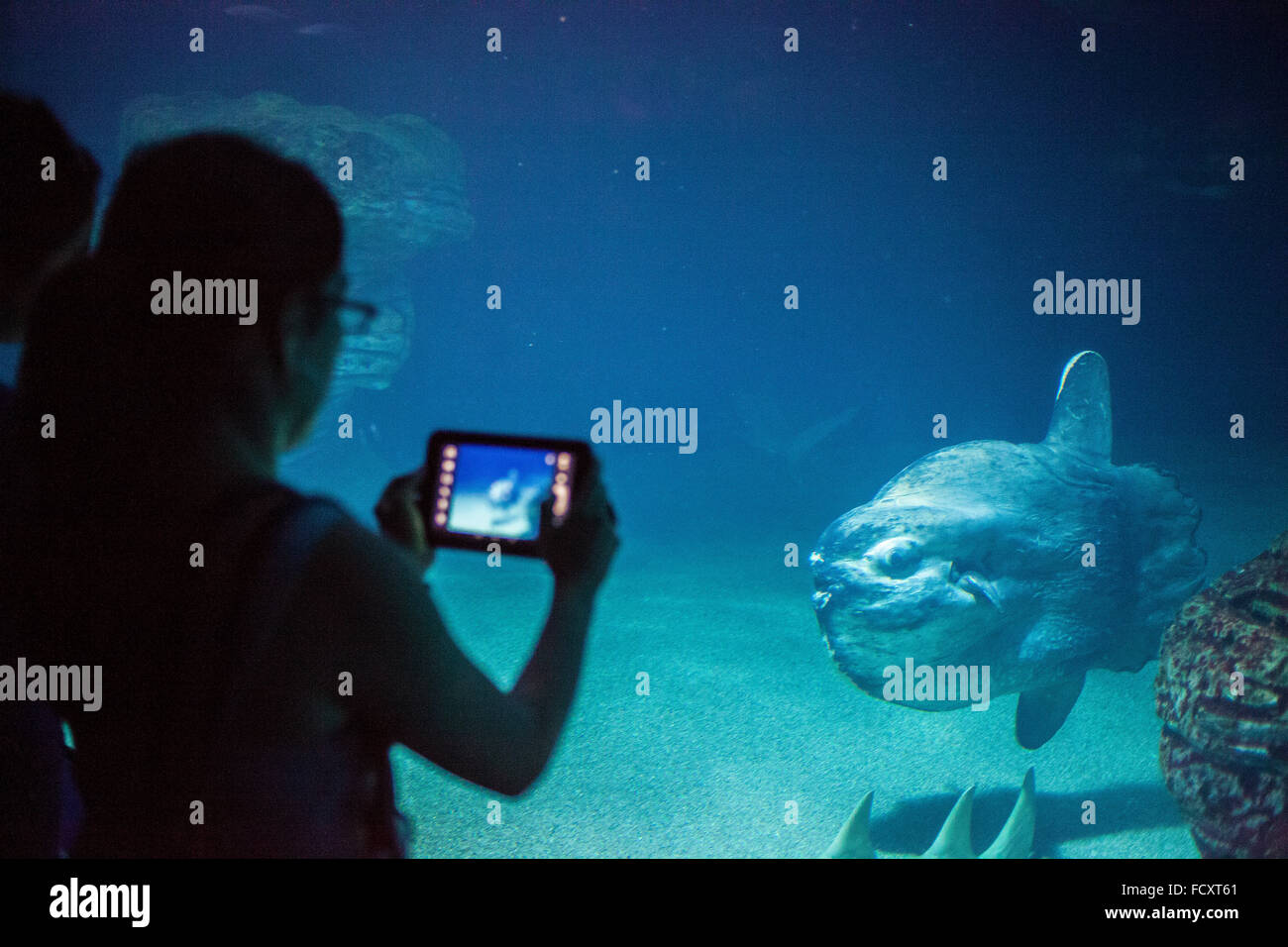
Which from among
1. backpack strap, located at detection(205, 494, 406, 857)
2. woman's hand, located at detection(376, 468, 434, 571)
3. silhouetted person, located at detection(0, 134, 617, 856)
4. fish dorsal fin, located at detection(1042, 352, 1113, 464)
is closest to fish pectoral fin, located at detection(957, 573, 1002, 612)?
fish dorsal fin, located at detection(1042, 352, 1113, 464)

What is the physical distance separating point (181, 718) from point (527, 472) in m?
0.64

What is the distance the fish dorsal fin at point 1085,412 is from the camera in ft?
19.2

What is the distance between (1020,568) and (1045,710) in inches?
47.1

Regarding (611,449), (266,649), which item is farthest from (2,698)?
(611,449)

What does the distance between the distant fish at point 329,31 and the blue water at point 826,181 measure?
5 centimetres

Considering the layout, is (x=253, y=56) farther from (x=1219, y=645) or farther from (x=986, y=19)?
(x=1219, y=645)

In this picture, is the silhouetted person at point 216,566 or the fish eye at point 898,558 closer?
the silhouetted person at point 216,566

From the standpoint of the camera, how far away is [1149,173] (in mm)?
13352

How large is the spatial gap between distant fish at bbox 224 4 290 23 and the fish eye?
41.8ft

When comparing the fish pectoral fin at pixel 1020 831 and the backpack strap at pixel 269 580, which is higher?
the backpack strap at pixel 269 580

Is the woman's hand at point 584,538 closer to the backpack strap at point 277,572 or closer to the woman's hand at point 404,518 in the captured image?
the woman's hand at point 404,518

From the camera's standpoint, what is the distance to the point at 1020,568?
4938 millimetres

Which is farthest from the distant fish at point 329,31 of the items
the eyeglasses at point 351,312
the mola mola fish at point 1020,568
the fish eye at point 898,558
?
the eyeglasses at point 351,312

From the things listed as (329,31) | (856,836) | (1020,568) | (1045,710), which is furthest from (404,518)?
(329,31)
